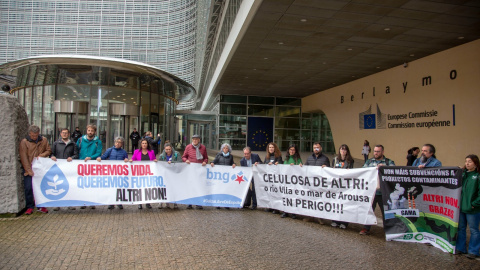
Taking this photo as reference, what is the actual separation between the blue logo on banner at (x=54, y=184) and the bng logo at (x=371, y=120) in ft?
59.7

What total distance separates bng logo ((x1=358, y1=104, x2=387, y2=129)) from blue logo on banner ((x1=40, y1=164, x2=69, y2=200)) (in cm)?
1821

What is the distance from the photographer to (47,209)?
24.1 feet

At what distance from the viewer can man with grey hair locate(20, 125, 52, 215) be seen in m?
6.89

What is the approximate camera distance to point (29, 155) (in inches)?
276

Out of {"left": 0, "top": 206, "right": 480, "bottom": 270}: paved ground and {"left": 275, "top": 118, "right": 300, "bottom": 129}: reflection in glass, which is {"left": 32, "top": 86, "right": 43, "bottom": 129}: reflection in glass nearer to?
{"left": 0, "top": 206, "right": 480, "bottom": 270}: paved ground

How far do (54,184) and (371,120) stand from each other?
63.6 ft

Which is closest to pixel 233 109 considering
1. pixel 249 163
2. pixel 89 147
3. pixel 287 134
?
pixel 287 134

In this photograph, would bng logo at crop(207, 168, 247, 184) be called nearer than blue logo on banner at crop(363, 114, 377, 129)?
Yes

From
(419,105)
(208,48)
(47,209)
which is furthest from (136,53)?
(47,209)

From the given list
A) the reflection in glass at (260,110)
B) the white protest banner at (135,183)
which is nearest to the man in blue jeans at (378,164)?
the white protest banner at (135,183)

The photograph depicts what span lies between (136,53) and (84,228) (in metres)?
56.5

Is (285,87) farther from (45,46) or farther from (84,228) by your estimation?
(45,46)

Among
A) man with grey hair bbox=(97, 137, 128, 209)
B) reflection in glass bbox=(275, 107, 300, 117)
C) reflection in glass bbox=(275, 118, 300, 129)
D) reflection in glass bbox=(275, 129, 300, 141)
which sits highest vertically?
reflection in glass bbox=(275, 107, 300, 117)

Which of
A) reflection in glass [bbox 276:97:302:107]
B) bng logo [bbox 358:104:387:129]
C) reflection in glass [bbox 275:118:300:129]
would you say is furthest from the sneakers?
reflection in glass [bbox 276:97:302:107]
